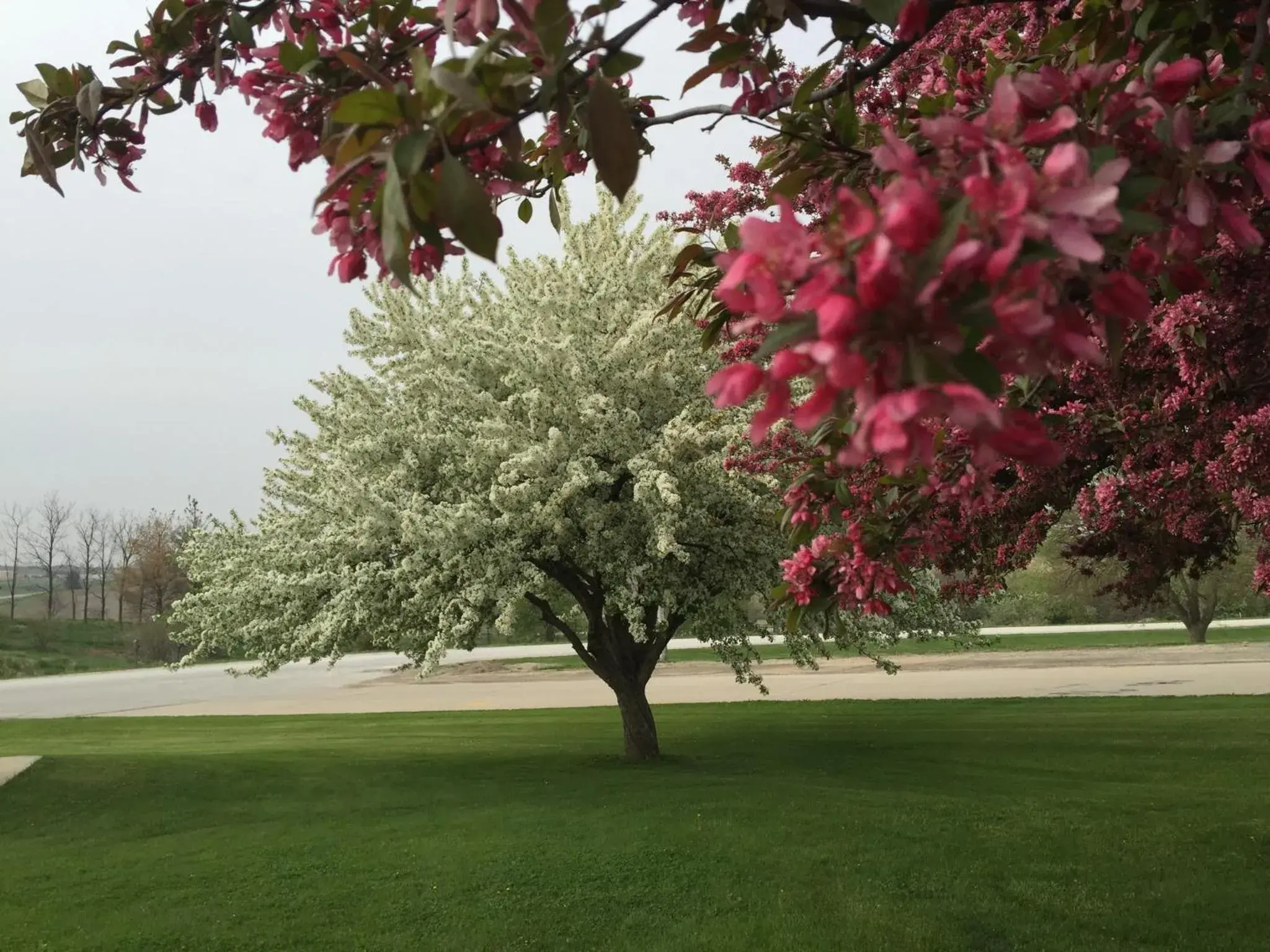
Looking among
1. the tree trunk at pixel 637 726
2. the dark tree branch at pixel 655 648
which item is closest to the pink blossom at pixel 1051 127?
the dark tree branch at pixel 655 648

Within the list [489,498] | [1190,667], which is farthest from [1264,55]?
[1190,667]

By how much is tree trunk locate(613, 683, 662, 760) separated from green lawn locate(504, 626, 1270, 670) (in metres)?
19.0

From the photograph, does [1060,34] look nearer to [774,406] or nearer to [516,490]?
[774,406]

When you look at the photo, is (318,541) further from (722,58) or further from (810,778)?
(722,58)

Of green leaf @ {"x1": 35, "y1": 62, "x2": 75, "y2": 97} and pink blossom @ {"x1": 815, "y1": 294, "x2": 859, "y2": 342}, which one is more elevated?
green leaf @ {"x1": 35, "y1": 62, "x2": 75, "y2": 97}

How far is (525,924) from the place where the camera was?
20.6ft

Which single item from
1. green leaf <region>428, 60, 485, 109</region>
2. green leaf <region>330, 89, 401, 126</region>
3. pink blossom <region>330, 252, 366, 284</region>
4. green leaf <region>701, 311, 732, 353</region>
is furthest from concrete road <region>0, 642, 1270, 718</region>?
green leaf <region>428, 60, 485, 109</region>

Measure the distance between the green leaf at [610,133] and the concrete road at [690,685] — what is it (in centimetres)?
1828

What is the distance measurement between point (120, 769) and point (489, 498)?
5955 mm

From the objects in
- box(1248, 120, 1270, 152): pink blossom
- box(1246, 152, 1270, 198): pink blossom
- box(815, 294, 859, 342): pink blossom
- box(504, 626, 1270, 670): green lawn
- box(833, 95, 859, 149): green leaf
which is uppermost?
box(833, 95, 859, 149): green leaf

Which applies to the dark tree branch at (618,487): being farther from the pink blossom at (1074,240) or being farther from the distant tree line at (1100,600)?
the distant tree line at (1100,600)

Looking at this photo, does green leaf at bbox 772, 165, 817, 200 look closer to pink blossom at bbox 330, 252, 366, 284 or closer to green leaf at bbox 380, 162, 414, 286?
pink blossom at bbox 330, 252, 366, 284

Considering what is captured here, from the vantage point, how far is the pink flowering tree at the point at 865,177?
1169mm

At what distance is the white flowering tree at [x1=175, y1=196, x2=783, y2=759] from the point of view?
403 inches
